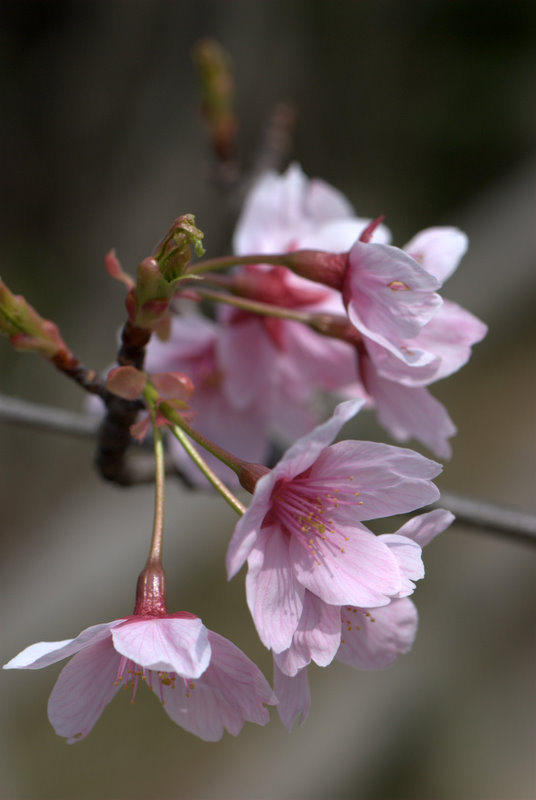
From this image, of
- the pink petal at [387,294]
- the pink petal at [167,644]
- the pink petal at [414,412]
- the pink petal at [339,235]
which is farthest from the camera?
the pink petal at [339,235]

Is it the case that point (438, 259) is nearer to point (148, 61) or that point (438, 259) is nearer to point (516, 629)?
point (516, 629)

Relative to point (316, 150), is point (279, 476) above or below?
below

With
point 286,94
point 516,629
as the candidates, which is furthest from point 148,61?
point 516,629

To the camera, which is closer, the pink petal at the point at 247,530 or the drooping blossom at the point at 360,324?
the pink petal at the point at 247,530

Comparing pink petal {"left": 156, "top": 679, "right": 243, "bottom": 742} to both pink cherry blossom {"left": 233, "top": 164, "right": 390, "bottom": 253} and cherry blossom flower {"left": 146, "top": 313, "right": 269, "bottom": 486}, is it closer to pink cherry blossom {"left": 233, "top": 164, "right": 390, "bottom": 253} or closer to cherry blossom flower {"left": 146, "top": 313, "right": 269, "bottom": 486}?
cherry blossom flower {"left": 146, "top": 313, "right": 269, "bottom": 486}

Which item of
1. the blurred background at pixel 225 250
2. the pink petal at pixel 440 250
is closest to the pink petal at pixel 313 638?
the pink petal at pixel 440 250

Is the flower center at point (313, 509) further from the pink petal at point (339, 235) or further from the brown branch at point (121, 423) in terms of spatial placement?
the pink petal at point (339, 235)

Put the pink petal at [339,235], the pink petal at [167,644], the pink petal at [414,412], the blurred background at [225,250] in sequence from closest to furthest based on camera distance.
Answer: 1. the pink petal at [167,644]
2. the pink petal at [414,412]
3. the pink petal at [339,235]
4. the blurred background at [225,250]

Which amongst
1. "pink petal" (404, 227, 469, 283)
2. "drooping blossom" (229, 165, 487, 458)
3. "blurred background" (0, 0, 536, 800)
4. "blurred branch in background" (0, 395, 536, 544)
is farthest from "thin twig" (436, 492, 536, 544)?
"blurred background" (0, 0, 536, 800)
